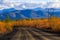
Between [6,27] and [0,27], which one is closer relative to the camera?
[0,27]

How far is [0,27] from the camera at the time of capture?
212ft

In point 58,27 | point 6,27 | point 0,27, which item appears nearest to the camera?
point 58,27

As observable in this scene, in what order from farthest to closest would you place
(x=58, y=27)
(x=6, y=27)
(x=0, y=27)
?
1. (x=6, y=27)
2. (x=0, y=27)
3. (x=58, y=27)

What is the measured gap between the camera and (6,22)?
73938 millimetres

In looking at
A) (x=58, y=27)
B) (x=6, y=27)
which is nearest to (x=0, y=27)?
(x=6, y=27)

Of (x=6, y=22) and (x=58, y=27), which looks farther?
(x=6, y=22)

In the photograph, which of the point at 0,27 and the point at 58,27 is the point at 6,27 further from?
the point at 58,27

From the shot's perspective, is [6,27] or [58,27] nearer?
[58,27]

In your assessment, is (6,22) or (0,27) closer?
(0,27)

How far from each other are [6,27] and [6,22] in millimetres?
2517

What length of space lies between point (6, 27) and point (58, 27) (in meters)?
17.8

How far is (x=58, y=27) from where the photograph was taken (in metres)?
60.7

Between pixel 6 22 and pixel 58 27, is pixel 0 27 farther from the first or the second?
pixel 58 27

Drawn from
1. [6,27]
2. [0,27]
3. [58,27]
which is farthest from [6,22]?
[58,27]
